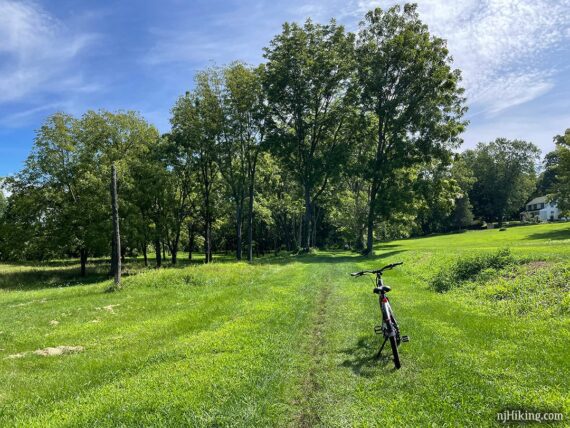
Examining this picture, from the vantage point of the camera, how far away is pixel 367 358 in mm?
7859

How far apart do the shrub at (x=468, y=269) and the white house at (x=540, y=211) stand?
101 meters

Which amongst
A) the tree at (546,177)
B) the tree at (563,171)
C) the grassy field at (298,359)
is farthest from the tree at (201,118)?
the tree at (546,177)

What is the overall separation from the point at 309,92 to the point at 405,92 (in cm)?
1074

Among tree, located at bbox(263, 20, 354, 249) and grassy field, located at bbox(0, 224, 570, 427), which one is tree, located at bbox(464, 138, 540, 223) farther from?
grassy field, located at bbox(0, 224, 570, 427)

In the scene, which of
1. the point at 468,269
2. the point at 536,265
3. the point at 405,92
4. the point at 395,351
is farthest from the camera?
the point at 405,92

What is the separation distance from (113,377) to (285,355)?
364 centimetres

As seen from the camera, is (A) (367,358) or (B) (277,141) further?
(B) (277,141)

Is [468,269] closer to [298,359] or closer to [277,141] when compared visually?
[298,359]

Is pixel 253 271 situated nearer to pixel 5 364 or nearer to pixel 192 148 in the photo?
pixel 5 364

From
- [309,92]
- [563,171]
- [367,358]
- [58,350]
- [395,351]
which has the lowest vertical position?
[58,350]

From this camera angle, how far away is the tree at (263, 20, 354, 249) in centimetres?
4125

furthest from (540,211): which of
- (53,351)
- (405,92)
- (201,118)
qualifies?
(53,351)

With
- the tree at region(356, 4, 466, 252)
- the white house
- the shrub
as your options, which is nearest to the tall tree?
the tree at region(356, 4, 466, 252)

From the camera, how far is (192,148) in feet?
147
